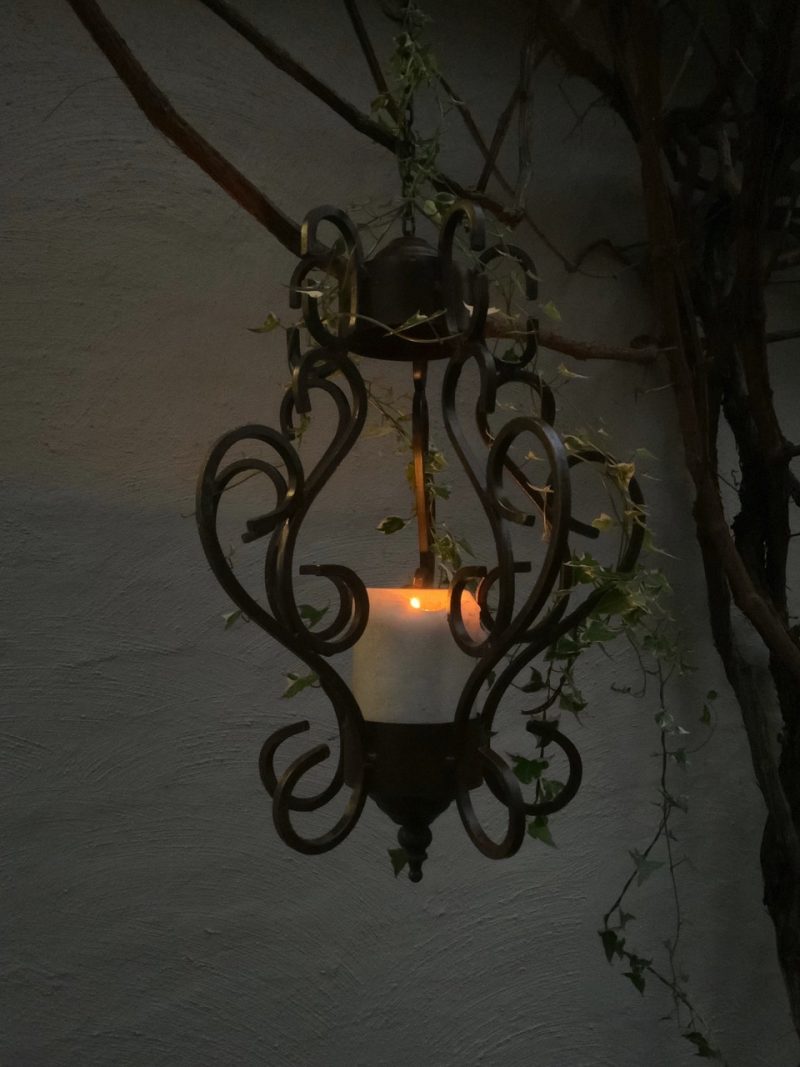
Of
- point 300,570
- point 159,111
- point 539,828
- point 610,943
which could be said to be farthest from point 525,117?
point 610,943

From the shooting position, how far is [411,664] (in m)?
0.72

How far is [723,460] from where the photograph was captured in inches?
59.8

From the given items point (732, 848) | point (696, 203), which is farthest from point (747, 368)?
point (732, 848)

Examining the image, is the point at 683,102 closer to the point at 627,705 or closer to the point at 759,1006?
the point at 627,705

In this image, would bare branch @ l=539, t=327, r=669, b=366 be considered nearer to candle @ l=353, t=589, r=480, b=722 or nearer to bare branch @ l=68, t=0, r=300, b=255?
bare branch @ l=68, t=0, r=300, b=255

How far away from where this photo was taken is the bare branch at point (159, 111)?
87cm

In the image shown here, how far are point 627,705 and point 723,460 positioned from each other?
431mm

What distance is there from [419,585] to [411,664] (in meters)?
0.10

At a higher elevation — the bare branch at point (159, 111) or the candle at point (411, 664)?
the bare branch at point (159, 111)

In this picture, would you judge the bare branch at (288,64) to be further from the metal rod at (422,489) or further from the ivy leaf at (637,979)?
the ivy leaf at (637,979)

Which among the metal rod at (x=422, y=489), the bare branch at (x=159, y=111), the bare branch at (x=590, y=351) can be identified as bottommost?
the metal rod at (x=422, y=489)

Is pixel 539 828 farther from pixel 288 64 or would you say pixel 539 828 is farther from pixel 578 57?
pixel 578 57

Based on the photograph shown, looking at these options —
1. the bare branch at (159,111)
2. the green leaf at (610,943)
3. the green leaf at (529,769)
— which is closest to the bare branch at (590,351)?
the bare branch at (159,111)

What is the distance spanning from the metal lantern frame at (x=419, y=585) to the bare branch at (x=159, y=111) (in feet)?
0.49
